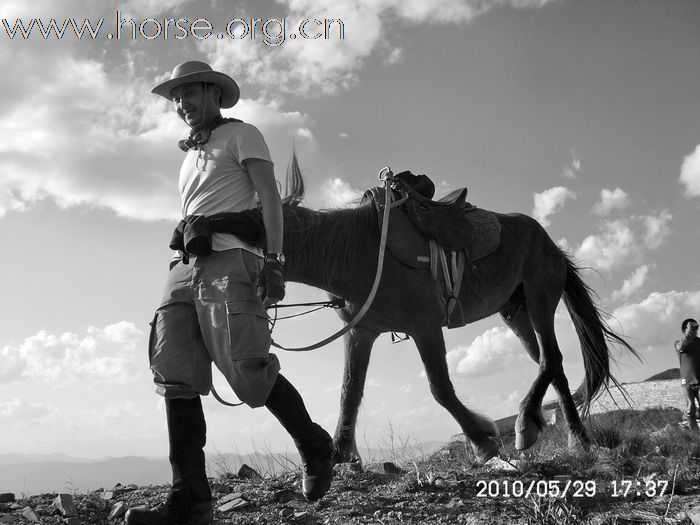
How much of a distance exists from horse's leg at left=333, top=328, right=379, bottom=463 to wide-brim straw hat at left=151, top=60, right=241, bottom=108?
87.5 inches

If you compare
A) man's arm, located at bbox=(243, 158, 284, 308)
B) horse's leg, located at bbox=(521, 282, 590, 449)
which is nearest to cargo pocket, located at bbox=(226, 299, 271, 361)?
man's arm, located at bbox=(243, 158, 284, 308)

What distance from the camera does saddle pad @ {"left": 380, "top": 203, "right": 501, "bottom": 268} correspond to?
4.66m

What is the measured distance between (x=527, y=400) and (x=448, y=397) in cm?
129

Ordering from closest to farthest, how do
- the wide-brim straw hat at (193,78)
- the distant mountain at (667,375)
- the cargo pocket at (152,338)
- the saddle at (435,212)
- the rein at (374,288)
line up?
the cargo pocket at (152,338)
the wide-brim straw hat at (193,78)
the rein at (374,288)
the saddle at (435,212)
the distant mountain at (667,375)

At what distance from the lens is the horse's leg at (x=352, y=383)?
16.9ft

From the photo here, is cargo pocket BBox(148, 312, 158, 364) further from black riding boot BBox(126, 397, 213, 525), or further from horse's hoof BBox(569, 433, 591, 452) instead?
horse's hoof BBox(569, 433, 591, 452)

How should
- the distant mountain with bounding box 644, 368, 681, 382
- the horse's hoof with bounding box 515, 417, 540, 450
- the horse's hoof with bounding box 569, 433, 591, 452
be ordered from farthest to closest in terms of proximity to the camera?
the distant mountain with bounding box 644, 368, 681, 382 < the horse's hoof with bounding box 569, 433, 591, 452 < the horse's hoof with bounding box 515, 417, 540, 450

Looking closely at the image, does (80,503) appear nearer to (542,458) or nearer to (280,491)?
(280,491)

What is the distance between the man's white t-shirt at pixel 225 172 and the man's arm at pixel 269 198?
1.8 inches

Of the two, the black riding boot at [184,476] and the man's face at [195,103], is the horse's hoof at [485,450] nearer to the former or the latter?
the black riding boot at [184,476]

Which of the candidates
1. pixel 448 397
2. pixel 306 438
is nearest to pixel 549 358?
pixel 448 397

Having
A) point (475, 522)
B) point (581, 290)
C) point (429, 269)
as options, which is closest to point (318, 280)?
point (429, 269)

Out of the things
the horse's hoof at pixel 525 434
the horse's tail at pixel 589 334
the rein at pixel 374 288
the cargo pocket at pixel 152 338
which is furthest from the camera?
the horse's tail at pixel 589 334
